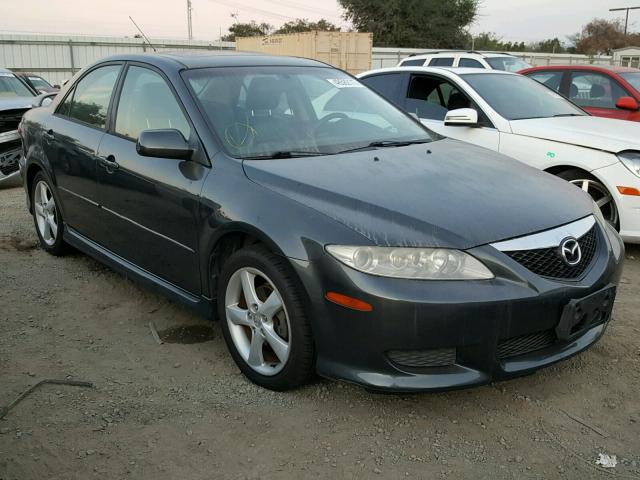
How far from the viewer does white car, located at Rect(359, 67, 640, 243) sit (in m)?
4.90

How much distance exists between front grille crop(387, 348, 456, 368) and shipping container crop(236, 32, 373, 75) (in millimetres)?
20565

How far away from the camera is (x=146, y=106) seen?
379 centimetres

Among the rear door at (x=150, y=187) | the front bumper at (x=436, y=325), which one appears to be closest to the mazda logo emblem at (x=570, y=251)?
the front bumper at (x=436, y=325)

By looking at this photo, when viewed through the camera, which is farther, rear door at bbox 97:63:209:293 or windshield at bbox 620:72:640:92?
windshield at bbox 620:72:640:92

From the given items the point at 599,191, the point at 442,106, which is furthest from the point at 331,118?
the point at 442,106

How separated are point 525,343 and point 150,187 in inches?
83.6

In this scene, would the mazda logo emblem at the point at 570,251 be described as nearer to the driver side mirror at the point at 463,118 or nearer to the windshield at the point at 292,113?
the windshield at the point at 292,113

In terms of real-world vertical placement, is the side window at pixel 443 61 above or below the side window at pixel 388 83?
above

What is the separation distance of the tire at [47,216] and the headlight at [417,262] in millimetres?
3060

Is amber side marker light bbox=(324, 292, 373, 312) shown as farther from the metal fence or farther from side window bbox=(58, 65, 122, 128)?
the metal fence

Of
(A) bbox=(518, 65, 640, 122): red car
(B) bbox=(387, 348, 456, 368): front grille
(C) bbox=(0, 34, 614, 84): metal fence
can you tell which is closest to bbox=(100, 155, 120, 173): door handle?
(B) bbox=(387, 348, 456, 368): front grille

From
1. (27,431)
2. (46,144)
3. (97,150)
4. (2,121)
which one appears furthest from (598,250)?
(2,121)

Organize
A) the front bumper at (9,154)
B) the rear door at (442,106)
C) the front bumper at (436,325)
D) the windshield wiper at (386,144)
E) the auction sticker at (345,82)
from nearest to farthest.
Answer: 1. the front bumper at (436,325)
2. the windshield wiper at (386,144)
3. the auction sticker at (345,82)
4. the rear door at (442,106)
5. the front bumper at (9,154)

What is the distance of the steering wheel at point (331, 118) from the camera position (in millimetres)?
3672
